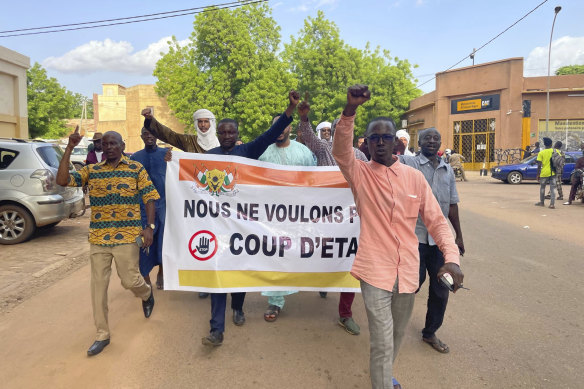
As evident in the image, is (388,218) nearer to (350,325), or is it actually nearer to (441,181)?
(441,181)

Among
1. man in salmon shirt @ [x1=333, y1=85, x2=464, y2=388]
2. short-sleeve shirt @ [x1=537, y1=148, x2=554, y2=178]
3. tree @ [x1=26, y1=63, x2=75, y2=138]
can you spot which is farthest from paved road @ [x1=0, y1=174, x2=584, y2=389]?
tree @ [x1=26, y1=63, x2=75, y2=138]

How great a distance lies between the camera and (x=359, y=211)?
2648 mm

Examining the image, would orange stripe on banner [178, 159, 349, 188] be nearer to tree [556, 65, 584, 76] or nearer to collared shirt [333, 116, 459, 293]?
collared shirt [333, 116, 459, 293]

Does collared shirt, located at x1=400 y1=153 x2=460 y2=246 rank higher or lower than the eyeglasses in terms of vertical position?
lower

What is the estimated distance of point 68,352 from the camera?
3.37 m

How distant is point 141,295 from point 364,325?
2.14m

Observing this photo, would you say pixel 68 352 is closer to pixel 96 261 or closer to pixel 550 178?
pixel 96 261

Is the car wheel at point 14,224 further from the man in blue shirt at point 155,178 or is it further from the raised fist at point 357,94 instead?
the raised fist at point 357,94

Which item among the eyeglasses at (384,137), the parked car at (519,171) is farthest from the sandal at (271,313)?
the parked car at (519,171)

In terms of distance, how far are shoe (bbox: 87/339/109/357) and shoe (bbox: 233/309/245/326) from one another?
1.13 m

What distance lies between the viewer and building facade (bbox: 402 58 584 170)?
84.2 feet

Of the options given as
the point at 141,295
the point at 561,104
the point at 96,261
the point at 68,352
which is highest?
the point at 561,104

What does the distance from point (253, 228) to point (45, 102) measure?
35.6 m

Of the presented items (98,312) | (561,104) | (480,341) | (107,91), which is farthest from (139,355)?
(107,91)
